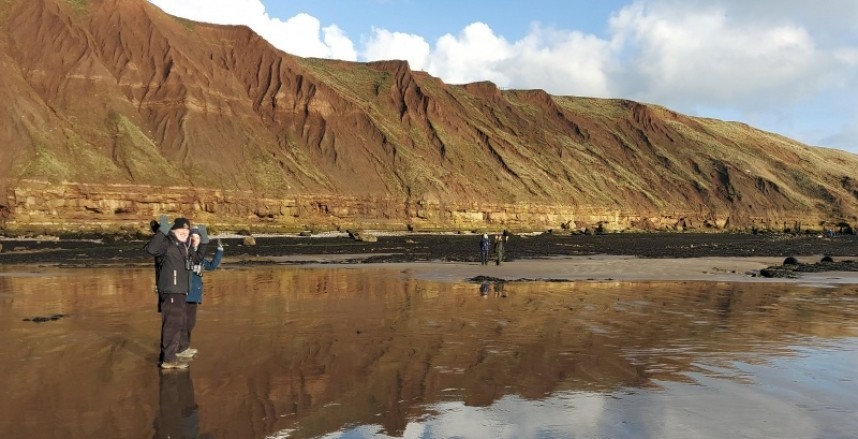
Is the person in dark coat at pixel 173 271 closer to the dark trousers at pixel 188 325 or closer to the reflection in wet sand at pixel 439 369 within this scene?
the dark trousers at pixel 188 325

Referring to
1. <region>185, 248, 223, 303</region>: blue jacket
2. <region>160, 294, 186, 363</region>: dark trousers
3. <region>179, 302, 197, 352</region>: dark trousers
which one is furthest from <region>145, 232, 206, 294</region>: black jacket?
<region>179, 302, 197, 352</region>: dark trousers

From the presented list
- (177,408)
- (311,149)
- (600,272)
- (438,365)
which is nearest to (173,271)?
(177,408)

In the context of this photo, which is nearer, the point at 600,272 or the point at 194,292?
the point at 194,292

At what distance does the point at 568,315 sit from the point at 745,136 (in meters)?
161

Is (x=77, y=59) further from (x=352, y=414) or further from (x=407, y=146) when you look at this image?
(x=352, y=414)

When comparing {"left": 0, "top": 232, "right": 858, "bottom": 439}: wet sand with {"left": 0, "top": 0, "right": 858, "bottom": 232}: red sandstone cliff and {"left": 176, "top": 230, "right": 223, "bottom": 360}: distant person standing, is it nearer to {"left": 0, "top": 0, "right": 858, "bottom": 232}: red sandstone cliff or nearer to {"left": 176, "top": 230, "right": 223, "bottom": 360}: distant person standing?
{"left": 176, "top": 230, "right": 223, "bottom": 360}: distant person standing

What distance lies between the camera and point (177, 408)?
7188mm

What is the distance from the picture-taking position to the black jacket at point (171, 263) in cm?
955

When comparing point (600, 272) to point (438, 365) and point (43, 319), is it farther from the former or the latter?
point (43, 319)

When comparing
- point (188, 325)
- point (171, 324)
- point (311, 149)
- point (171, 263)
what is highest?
point (311, 149)

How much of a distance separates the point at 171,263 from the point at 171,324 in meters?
0.85

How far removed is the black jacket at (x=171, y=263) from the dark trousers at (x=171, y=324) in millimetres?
126

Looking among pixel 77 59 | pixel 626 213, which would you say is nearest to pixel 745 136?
pixel 626 213

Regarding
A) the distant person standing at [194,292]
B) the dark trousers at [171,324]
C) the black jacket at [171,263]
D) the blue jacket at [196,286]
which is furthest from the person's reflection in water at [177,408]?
the blue jacket at [196,286]
